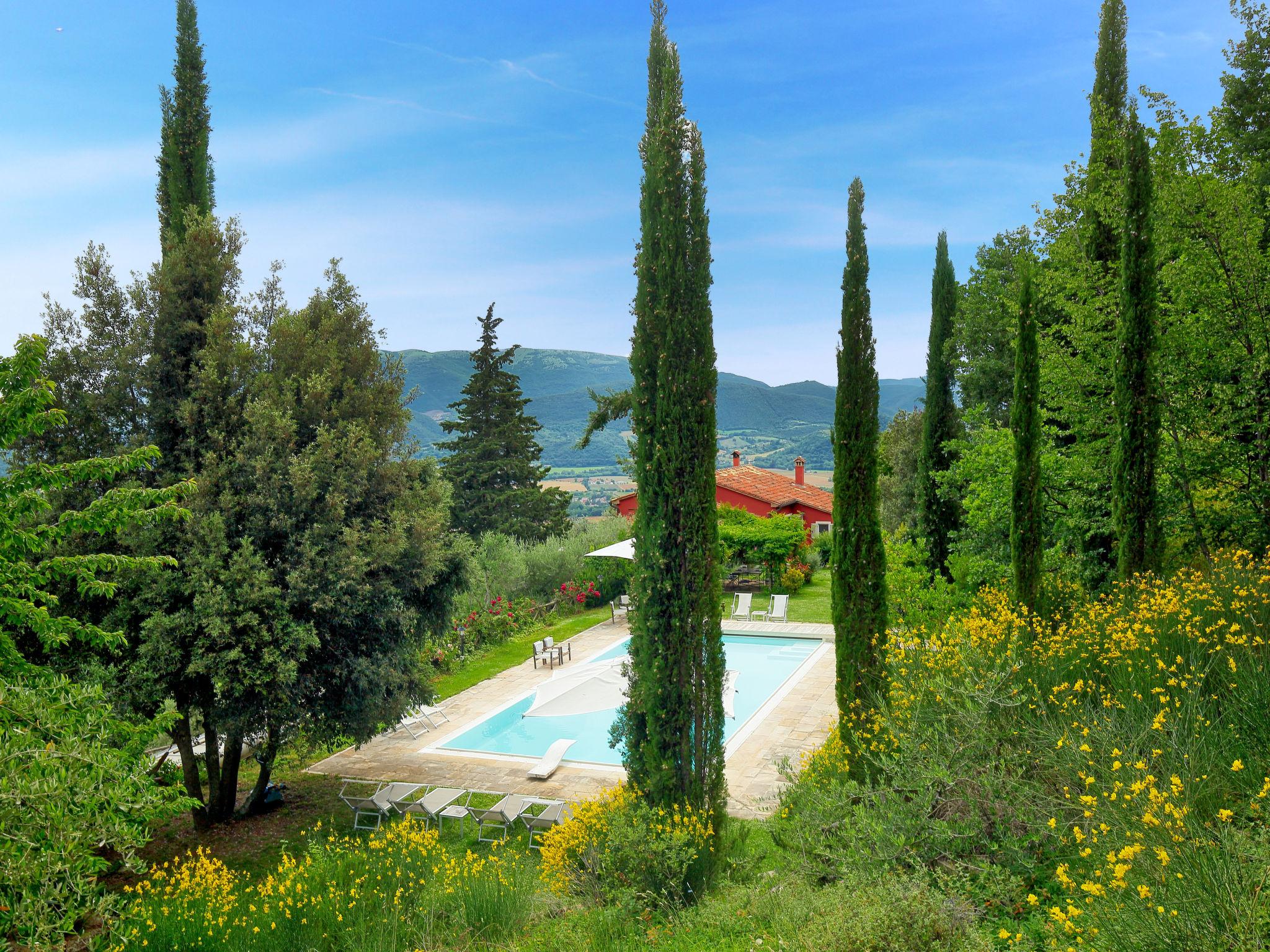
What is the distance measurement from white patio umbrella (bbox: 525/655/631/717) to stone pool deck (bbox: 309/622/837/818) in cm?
69

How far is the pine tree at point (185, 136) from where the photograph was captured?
1038 centimetres

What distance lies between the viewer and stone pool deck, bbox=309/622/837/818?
9.19 meters

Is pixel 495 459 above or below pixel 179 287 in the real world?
below

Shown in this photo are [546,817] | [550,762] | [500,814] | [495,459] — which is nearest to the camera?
[546,817]

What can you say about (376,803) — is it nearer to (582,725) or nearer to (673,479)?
(582,725)

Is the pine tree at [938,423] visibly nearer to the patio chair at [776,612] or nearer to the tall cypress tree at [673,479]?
the patio chair at [776,612]

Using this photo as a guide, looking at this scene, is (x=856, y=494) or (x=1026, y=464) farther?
(x=1026, y=464)

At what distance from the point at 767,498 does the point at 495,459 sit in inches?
522

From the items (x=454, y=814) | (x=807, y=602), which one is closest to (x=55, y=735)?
(x=454, y=814)

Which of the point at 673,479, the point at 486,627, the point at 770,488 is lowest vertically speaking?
the point at 486,627

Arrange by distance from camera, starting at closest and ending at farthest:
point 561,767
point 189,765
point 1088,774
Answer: point 1088,774 → point 189,765 → point 561,767

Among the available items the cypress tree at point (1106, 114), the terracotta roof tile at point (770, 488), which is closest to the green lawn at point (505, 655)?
the terracotta roof tile at point (770, 488)

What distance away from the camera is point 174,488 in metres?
5.97

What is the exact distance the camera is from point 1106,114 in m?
11.4
